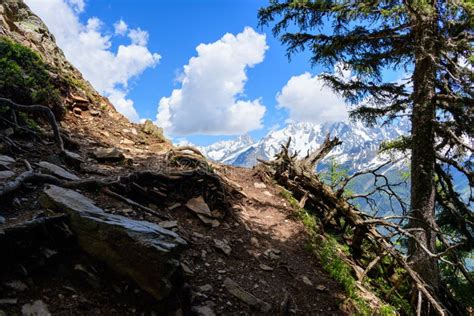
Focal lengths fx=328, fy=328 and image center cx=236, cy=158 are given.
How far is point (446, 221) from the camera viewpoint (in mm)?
11344

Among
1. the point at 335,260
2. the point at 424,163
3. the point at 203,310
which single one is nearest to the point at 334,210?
the point at 335,260

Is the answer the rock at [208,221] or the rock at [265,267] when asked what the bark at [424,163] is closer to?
the rock at [265,267]

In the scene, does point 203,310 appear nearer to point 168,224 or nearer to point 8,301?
point 168,224

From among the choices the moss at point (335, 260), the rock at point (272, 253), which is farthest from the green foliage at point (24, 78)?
the moss at point (335, 260)

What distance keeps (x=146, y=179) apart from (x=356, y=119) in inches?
295

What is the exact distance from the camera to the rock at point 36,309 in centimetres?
314

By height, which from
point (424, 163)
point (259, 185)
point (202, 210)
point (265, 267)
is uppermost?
point (424, 163)

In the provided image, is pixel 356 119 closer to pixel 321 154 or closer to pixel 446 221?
pixel 321 154

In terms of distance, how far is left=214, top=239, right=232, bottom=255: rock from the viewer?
6072 mm

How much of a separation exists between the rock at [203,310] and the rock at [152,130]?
818 cm

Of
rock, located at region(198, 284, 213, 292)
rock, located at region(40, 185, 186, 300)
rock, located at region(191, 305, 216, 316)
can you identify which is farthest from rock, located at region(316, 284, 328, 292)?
rock, located at region(40, 185, 186, 300)

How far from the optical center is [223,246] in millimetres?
6184

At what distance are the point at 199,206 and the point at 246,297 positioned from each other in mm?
2303

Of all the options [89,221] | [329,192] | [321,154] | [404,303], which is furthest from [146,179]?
[321,154]
